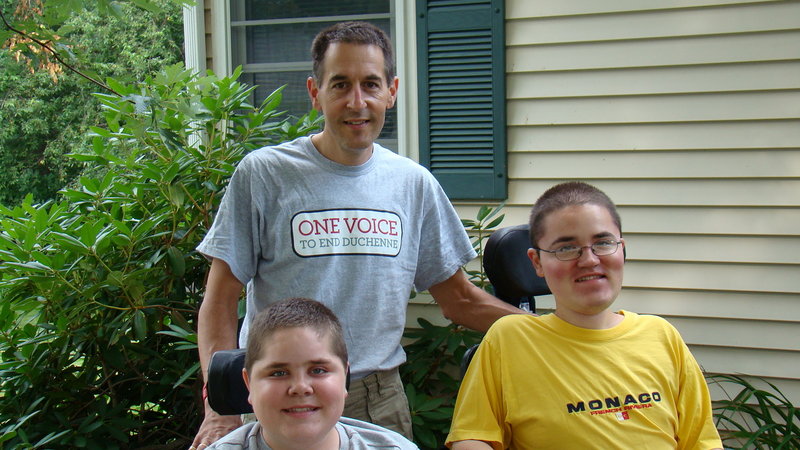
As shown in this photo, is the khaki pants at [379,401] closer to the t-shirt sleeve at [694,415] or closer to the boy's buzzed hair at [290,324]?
the boy's buzzed hair at [290,324]

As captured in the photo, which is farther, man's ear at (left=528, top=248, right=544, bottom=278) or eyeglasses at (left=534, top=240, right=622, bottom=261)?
man's ear at (left=528, top=248, right=544, bottom=278)

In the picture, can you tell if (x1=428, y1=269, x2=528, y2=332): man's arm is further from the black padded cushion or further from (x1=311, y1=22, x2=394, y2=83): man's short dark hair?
the black padded cushion

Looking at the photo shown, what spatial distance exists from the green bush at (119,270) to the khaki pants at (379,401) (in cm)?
140

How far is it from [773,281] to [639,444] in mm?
2266

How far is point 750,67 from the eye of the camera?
3965mm

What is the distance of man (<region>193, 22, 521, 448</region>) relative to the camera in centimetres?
234

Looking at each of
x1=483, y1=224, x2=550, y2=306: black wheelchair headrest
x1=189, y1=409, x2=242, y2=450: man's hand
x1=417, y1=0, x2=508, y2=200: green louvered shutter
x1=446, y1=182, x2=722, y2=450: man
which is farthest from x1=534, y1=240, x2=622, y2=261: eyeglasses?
x1=417, y1=0, x2=508, y2=200: green louvered shutter

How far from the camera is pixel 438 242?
2.65m

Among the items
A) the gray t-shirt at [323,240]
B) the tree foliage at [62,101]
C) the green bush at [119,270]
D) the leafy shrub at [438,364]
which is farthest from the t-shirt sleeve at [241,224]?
the tree foliage at [62,101]

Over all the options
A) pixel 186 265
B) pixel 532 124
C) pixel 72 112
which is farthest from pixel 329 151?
pixel 72 112

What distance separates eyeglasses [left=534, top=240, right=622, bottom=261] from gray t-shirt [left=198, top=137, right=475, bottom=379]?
49 centimetres

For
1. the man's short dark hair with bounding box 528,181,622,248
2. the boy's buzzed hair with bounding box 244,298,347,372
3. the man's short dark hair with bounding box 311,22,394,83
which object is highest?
the man's short dark hair with bounding box 311,22,394,83

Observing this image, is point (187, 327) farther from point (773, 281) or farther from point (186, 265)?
point (773, 281)

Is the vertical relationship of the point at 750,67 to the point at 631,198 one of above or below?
above
